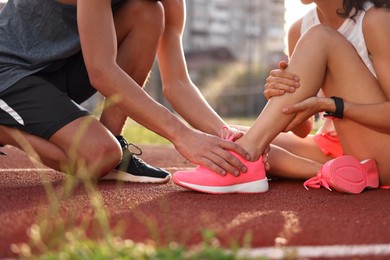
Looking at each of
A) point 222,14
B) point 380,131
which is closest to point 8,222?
point 380,131

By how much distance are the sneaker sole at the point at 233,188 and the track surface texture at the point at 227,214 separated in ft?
0.09

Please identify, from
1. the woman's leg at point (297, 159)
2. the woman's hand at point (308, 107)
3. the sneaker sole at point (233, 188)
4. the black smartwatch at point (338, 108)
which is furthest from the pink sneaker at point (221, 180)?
the woman's leg at point (297, 159)

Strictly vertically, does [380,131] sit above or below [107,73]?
below

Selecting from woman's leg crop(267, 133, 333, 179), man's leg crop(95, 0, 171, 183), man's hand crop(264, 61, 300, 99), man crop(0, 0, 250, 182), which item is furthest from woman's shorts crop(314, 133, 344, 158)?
man's leg crop(95, 0, 171, 183)

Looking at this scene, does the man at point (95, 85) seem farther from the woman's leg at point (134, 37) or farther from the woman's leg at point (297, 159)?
the woman's leg at point (297, 159)

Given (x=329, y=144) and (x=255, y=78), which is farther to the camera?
(x=255, y=78)

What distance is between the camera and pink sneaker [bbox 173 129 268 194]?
271cm

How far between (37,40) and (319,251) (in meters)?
1.94

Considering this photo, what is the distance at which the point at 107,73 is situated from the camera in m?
2.67

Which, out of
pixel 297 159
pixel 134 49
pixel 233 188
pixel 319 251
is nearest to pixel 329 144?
pixel 297 159

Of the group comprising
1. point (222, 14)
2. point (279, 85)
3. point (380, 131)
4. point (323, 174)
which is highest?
point (279, 85)

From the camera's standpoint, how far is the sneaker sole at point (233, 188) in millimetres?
2713

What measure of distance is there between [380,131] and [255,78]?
20.4 metres

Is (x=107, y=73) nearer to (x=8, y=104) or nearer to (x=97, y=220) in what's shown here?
(x=8, y=104)
